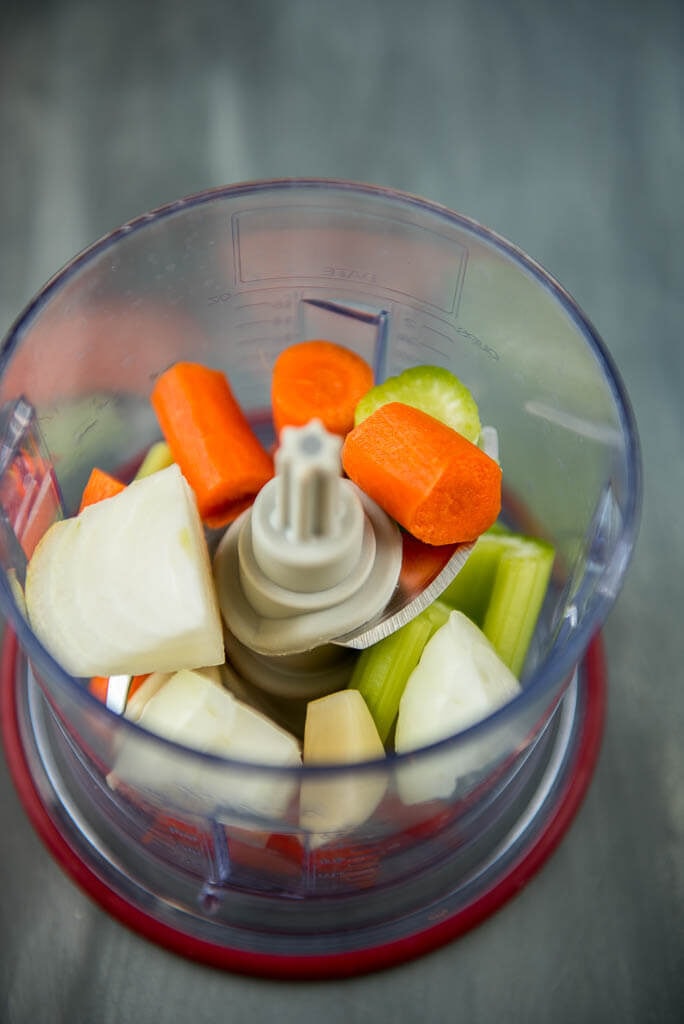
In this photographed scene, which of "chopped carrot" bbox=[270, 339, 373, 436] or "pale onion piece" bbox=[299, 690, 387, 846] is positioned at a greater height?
"chopped carrot" bbox=[270, 339, 373, 436]

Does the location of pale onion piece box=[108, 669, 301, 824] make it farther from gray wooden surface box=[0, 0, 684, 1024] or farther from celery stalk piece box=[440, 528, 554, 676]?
gray wooden surface box=[0, 0, 684, 1024]

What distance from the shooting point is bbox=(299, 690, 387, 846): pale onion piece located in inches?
22.7

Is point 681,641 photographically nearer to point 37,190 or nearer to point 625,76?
point 625,76

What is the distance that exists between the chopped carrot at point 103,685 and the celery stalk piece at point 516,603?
245 millimetres

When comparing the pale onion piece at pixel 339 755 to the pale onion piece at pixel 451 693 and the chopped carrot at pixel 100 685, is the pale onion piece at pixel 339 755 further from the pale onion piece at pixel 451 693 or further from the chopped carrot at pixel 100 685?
the chopped carrot at pixel 100 685

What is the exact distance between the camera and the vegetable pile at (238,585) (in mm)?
630

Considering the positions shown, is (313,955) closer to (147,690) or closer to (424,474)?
(147,690)

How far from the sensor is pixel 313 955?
0.71 metres

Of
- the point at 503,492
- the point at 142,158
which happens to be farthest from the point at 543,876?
the point at 142,158

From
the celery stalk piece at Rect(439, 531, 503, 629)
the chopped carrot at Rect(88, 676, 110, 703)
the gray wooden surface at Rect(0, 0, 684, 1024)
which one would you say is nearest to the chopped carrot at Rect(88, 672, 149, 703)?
the chopped carrot at Rect(88, 676, 110, 703)

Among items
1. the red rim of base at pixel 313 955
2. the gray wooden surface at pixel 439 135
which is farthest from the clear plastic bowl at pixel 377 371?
the gray wooden surface at pixel 439 135

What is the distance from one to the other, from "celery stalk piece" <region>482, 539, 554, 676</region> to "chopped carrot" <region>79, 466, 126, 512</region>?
0.92 ft

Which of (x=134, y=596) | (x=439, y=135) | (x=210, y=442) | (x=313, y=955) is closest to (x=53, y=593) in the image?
(x=134, y=596)

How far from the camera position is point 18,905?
0.75 metres
